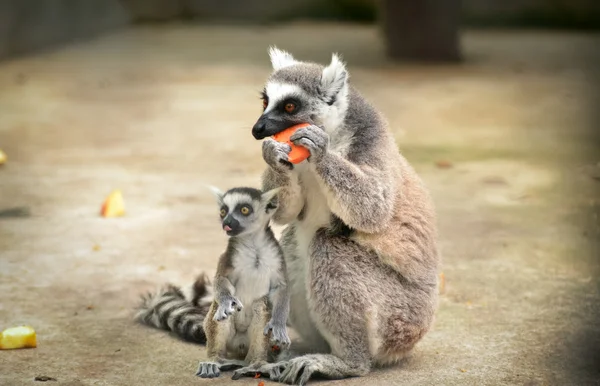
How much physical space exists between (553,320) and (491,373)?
107 centimetres

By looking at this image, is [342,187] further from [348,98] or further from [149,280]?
[149,280]

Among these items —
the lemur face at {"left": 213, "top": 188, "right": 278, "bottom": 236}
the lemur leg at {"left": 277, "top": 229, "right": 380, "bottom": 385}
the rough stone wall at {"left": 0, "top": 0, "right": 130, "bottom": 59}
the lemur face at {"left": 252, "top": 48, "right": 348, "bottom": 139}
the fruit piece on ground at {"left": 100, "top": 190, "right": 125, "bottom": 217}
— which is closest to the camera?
the lemur face at {"left": 213, "top": 188, "right": 278, "bottom": 236}

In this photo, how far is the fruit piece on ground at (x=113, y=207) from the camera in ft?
26.9

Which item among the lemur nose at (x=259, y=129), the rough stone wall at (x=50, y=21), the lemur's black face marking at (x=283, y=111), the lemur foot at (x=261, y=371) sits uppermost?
the lemur's black face marking at (x=283, y=111)

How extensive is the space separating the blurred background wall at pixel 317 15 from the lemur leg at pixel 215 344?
11.2 m

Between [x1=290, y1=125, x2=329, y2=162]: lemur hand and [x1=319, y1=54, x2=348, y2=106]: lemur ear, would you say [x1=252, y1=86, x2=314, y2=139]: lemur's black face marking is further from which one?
[x1=290, y1=125, x2=329, y2=162]: lemur hand

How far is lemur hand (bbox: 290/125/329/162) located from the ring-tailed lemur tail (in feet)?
4.35

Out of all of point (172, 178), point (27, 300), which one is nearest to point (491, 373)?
point (27, 300)

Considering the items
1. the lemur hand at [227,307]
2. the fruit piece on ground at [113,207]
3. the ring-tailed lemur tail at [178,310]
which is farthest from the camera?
the fruit piece on ground at [113,207]

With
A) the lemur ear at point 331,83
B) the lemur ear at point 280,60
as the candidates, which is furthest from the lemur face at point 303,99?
the lemur ear at point 280,60

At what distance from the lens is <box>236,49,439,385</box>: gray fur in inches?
195

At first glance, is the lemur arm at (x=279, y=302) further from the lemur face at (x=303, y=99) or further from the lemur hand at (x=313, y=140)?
the lemur face at (x=303, y=99)

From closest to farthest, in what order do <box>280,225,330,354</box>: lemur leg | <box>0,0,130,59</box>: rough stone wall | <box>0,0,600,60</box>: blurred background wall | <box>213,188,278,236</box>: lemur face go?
1. <box>213,188,278,236</box>: lemur face
2. <box>280,225,330,354</box>: lemur leg
3. <box>0,0,130,59</box>: rough stone wall
4. <box>0,0,600,60</box>: blurred background wall

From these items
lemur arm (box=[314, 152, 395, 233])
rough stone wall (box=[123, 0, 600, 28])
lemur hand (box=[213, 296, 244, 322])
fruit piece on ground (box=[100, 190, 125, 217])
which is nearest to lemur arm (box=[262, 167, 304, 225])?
lemur arm (box=[314, 152, 395, 233])
